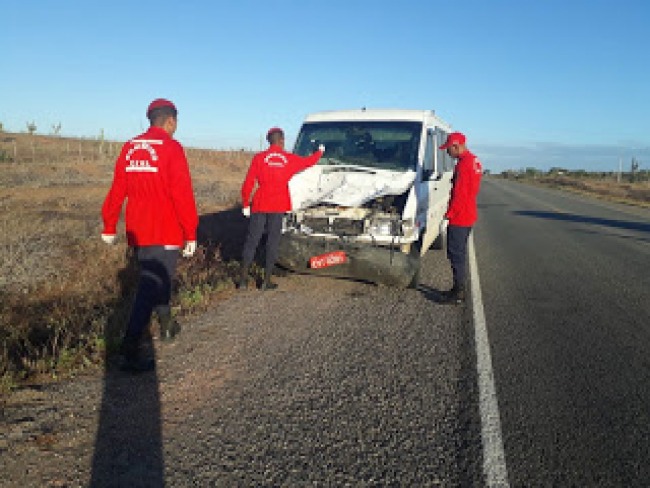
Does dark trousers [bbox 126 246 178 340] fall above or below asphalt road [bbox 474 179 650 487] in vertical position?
above

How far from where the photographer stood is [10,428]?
2836mm

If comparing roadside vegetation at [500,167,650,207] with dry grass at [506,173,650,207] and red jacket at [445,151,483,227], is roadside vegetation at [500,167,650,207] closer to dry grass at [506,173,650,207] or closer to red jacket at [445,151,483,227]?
dry grass at [506,173,650,207]

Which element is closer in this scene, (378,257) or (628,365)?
(628,365)

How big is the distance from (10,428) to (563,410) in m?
3.58

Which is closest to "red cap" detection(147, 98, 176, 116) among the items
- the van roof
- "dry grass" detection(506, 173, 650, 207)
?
the van roof

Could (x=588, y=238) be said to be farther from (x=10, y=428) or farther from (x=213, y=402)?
(x=10, y=428)

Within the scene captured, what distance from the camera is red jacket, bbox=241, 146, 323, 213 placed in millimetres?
5797

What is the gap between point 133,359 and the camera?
3.73m

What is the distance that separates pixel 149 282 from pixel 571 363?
3.66m

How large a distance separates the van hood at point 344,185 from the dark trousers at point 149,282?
2670 millimetres

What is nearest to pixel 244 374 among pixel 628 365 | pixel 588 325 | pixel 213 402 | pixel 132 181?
pixel 213 402

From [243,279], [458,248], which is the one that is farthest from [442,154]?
[243,279]

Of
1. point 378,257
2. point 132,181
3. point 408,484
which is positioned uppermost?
point 132,181

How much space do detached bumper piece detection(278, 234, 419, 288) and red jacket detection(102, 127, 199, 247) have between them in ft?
7.55
